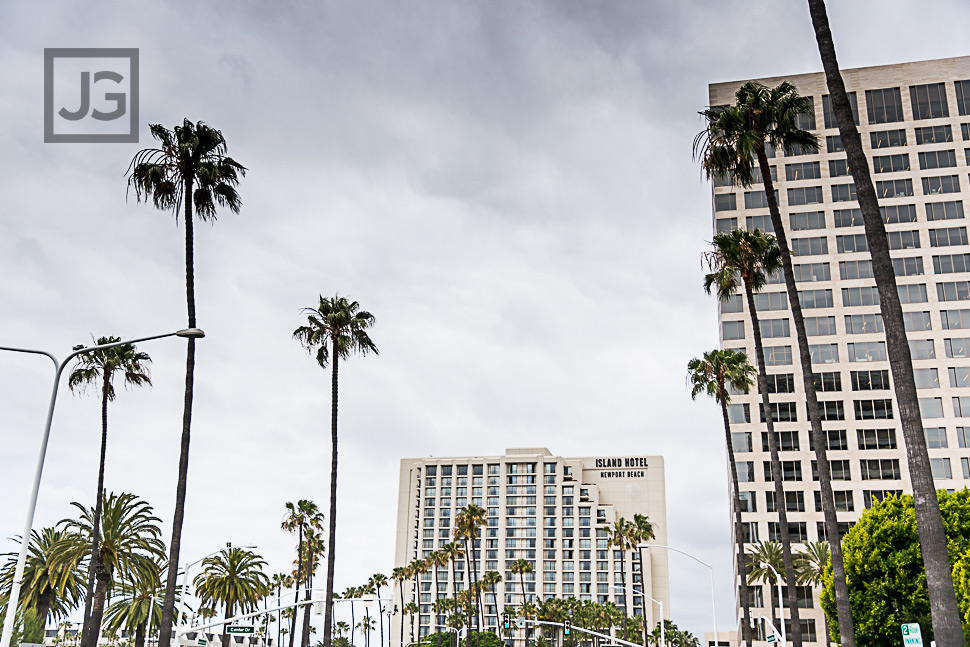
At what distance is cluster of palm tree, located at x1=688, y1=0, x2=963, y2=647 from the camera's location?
1484cm

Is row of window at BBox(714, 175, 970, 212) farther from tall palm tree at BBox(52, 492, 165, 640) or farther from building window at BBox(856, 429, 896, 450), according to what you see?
tall palm tree at BBox(52, 492, 165, 640)

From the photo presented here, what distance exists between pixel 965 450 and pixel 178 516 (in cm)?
8798

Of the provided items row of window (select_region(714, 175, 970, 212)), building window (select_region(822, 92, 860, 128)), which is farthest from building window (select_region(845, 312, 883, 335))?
building window (select_region(822, 92, 860, 128))

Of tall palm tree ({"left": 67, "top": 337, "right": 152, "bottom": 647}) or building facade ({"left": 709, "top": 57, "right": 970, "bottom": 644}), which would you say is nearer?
tall palm tree ({"left": 67, "top": 337, "right": 152, "bottom": 647})

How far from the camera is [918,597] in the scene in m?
44.3

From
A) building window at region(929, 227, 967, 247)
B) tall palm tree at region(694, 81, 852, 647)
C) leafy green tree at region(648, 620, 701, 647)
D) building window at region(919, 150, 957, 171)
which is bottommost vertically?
leafy green tree at region(648, 620, 701, 647)

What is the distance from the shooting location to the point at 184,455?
107ft

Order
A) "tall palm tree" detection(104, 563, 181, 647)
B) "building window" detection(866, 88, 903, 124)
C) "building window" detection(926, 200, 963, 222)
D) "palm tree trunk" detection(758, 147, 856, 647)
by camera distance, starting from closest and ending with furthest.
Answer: "palm tree trunk" detection(758, 147, 856, 647)
"tall palm tree" detection(104, 563, 181, 647)
"building window" detection(926, 200, 963, 222)
"building window" detection(866, 88, 903, 124)

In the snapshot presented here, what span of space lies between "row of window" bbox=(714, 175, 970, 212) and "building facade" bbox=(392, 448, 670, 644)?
88.2 meters

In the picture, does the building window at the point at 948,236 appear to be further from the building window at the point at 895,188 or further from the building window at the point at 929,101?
the building window at the point at 929,101

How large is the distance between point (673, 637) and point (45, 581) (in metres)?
107

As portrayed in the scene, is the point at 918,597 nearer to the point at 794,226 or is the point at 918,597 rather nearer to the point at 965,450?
the point at 965,450

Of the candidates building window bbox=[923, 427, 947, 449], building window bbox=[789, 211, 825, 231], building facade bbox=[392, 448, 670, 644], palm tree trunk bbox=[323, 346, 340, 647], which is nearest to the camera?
palm tree trunk bbox=[323, 346, 340, 647]

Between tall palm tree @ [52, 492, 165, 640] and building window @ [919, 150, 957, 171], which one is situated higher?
building window @ [919, 150, 957, 171]
